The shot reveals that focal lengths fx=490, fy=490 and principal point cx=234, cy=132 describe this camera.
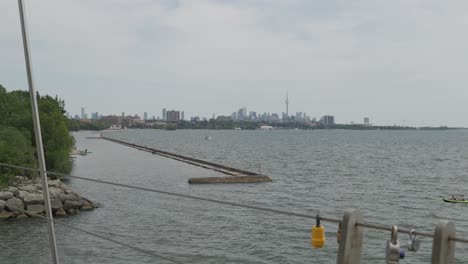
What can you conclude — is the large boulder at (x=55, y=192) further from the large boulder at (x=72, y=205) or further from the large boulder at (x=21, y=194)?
the large boulder at (x=21, y=194)

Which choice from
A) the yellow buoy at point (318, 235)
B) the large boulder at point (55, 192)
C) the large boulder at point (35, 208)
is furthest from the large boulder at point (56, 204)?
the yellow buoy at point (318, 235)

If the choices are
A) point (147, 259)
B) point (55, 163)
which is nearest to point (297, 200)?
point (147, 259)

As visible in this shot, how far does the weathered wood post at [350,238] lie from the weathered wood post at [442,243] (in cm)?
64

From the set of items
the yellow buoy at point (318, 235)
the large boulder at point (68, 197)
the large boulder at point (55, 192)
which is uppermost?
the yellow buoy at point (318, 235)

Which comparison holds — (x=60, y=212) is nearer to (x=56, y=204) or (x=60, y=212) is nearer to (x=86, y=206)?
(x=56, y=204)

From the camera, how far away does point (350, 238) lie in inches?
160

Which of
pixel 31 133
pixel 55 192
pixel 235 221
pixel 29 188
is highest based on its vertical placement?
pixel 31 133

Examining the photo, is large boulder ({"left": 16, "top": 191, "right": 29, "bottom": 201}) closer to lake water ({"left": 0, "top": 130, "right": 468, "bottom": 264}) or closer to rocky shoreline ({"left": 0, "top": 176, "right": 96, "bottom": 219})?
rocky shoreline ({"left": 0, "top": 176, "right": 96, "bottom": 219})

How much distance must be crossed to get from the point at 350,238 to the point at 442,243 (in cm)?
74

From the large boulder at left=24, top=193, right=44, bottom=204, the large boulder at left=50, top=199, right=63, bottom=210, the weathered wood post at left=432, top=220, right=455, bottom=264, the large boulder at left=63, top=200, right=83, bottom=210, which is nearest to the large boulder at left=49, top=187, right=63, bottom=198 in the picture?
the large boulder at left=50, top=199, right=63, bottom=210

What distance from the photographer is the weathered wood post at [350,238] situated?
4.00 metres

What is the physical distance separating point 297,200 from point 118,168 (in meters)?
43.2

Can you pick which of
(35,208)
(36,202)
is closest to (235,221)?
(35,208)

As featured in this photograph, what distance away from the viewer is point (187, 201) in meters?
45.1
